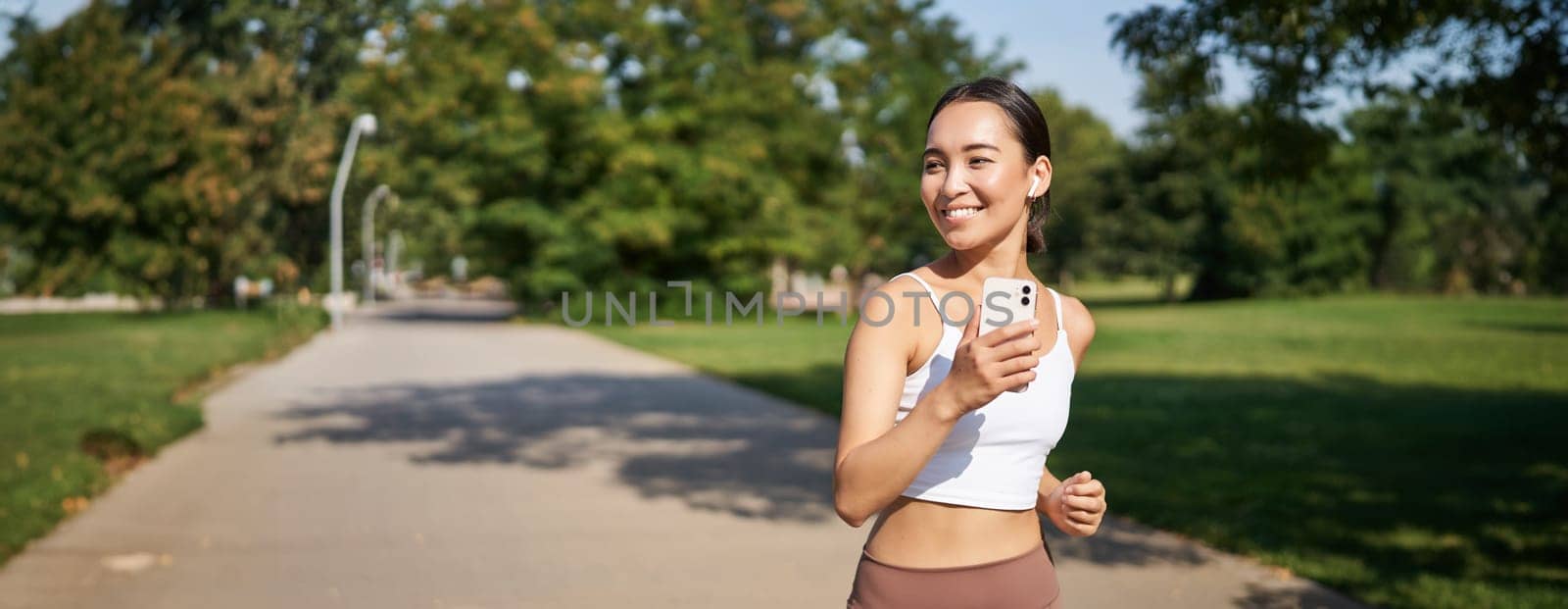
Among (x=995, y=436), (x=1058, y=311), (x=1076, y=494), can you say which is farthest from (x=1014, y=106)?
(x=1076, y=494)

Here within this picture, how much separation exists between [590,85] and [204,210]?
11.5 metres

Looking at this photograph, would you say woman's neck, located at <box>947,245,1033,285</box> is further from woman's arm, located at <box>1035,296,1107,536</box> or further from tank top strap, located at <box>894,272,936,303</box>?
woman's arm, located at <box>1035,296,1107,536</box>

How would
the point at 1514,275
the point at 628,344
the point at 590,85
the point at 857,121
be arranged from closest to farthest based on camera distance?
the point at 628,344
the point at 590,85
the point at 857,121
the point at 1514,275

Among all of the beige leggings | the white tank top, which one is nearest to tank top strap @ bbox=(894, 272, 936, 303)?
the white tank top

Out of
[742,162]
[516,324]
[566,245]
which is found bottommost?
[516,324]

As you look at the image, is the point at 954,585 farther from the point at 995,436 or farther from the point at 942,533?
the point at 995,436

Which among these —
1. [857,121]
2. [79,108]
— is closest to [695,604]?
[79,108]

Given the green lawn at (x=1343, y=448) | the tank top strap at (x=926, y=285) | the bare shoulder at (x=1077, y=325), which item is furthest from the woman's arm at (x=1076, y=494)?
the green lawn at (x=1343, y=448)

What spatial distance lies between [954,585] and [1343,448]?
9868mm

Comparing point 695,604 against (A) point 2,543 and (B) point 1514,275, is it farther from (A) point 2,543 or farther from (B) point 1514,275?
(B) point 1514,275

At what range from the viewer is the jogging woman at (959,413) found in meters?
1.82

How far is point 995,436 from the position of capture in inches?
77.0

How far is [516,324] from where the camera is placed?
38312 mm

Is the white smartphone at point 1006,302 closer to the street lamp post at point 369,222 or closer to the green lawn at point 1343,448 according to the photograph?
the green lawn at point 1343,448
